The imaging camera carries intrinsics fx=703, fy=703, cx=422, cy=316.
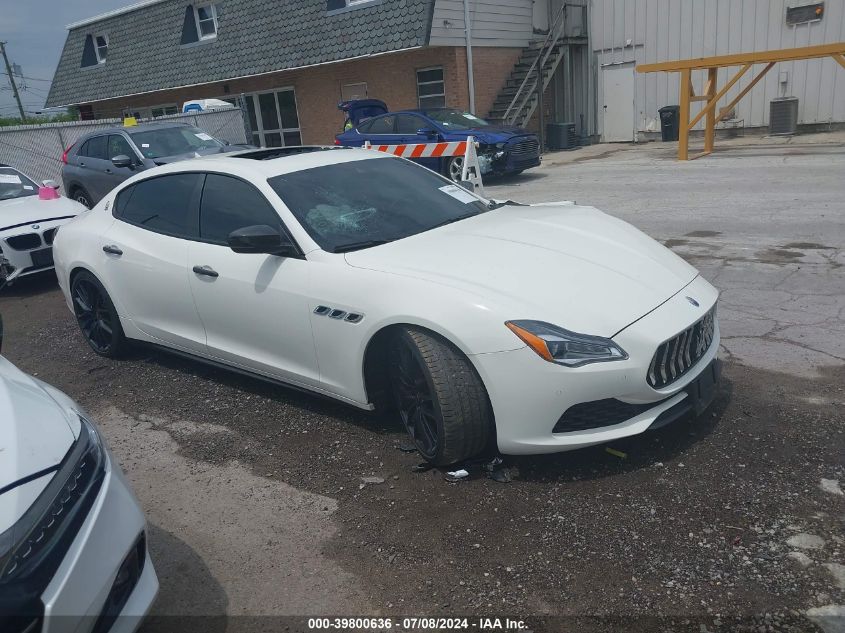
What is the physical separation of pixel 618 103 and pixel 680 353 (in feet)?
63.8

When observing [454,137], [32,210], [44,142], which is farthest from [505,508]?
[44,142]

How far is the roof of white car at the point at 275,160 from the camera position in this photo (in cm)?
441

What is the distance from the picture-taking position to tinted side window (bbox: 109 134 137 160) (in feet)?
36.9

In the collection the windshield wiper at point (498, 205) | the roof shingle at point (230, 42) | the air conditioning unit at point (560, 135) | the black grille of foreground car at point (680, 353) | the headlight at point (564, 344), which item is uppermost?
the roof shingle at point (230, 42)

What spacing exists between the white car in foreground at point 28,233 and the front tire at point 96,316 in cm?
299

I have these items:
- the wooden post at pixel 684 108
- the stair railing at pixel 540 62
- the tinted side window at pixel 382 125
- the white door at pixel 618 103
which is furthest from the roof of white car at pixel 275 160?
the white door at pixel 618 103

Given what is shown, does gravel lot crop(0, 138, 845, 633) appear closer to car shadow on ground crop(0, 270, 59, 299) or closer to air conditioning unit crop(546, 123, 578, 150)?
car shadow on ground crop(0, 270, 59, 299)

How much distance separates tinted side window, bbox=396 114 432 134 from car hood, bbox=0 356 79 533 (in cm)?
1266

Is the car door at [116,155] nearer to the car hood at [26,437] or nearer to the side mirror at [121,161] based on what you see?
the side mirror at [121,161]

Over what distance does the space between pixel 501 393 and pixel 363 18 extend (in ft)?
59.3

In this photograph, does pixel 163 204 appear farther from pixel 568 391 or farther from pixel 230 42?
pixel 230 42

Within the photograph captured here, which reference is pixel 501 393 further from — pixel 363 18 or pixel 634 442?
pixel 363 18

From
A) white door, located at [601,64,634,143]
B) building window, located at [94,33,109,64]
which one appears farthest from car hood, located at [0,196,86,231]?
building window, located at [94,33,109,64]

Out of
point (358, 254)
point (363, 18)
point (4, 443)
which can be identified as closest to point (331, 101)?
point (363, 18)
